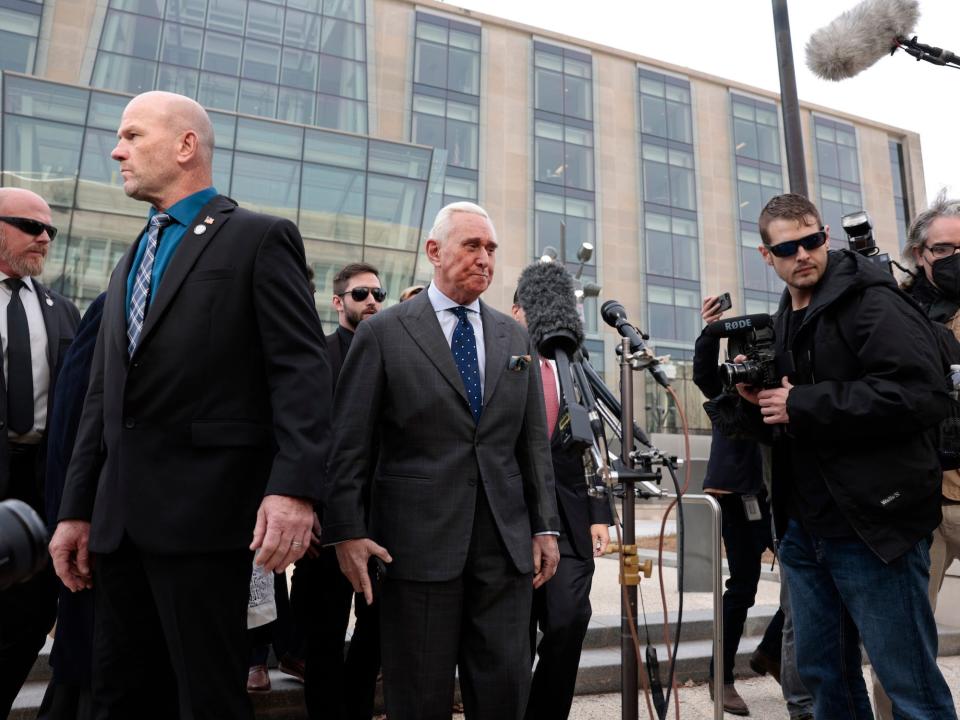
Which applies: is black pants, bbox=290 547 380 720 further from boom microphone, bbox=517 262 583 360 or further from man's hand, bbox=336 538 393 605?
boom microphone, bbox=517 262 583 360

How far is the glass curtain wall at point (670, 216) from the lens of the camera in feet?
129

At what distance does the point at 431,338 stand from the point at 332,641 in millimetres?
1653

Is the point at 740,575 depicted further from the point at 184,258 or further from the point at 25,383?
the point at 25,383

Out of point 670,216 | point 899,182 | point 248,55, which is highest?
point 899,182

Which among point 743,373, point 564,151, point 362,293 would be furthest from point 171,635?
point 564,151

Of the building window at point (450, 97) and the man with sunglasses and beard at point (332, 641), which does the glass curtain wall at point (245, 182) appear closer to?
the building window at point (450, 97)

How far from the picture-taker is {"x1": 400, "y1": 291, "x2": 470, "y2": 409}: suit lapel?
9.21ft

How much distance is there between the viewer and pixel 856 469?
2.51 meters

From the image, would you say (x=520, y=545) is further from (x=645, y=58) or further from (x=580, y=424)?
(x=645, y=58)

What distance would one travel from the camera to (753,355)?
281 centimetres

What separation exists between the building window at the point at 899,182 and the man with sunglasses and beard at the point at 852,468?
52071mm

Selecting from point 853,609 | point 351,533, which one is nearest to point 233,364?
point 351,533

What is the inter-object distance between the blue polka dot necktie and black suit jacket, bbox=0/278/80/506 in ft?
5.82

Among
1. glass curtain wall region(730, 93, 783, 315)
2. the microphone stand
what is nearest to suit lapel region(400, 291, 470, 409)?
the microphone stand
